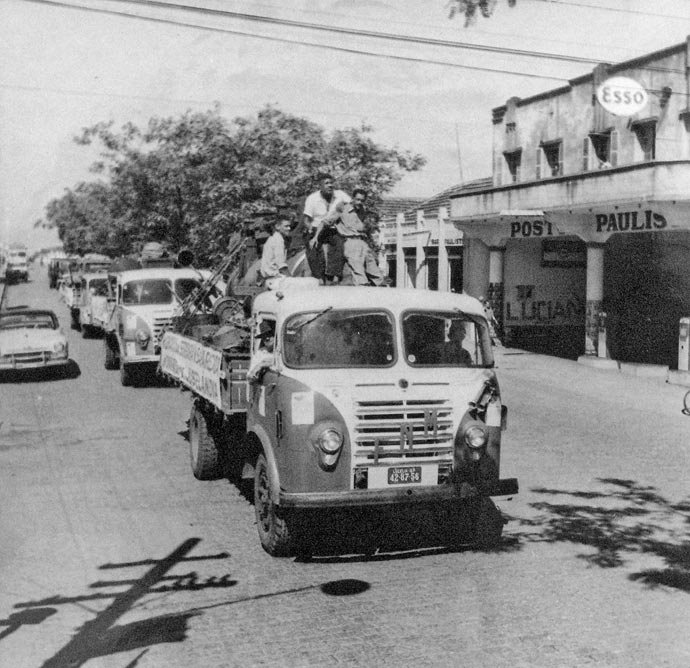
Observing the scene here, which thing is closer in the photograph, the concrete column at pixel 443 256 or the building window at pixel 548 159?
the building window at pixel 548 159

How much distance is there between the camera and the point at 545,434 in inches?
514

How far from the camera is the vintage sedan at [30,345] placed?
1809cm

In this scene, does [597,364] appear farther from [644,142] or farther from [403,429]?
[403,429]

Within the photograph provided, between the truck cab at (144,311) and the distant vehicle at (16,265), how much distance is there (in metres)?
48.5

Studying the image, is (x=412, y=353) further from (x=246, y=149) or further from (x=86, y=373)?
(x=246, y=149)

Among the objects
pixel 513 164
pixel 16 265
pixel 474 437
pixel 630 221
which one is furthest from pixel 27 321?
pixel 16 265

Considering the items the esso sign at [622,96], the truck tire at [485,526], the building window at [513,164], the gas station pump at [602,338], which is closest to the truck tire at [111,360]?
the gas station pump at [602,338]

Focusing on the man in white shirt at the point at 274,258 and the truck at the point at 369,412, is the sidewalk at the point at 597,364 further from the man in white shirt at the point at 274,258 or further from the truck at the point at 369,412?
the truck at the point at 369,412

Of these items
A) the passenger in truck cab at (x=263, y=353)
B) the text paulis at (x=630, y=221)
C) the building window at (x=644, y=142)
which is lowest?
the passenger in truck cab at (x=263, y=353)

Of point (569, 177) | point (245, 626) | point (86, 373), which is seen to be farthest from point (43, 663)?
point (569, 177)

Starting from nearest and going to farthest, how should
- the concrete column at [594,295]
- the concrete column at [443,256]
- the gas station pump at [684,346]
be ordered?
the gas station pump at [684,346] → the concrete column at [594,295] → the concrete column at [443,256]

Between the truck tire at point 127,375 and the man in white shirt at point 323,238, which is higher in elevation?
the man in white shirt at point 323,238

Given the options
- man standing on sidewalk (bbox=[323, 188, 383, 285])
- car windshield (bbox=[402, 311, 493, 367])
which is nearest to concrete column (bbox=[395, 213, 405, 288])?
man standing on sidewalk (bbox=[323, 188, 383, 285])

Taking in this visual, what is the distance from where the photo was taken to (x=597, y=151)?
24672 mm
